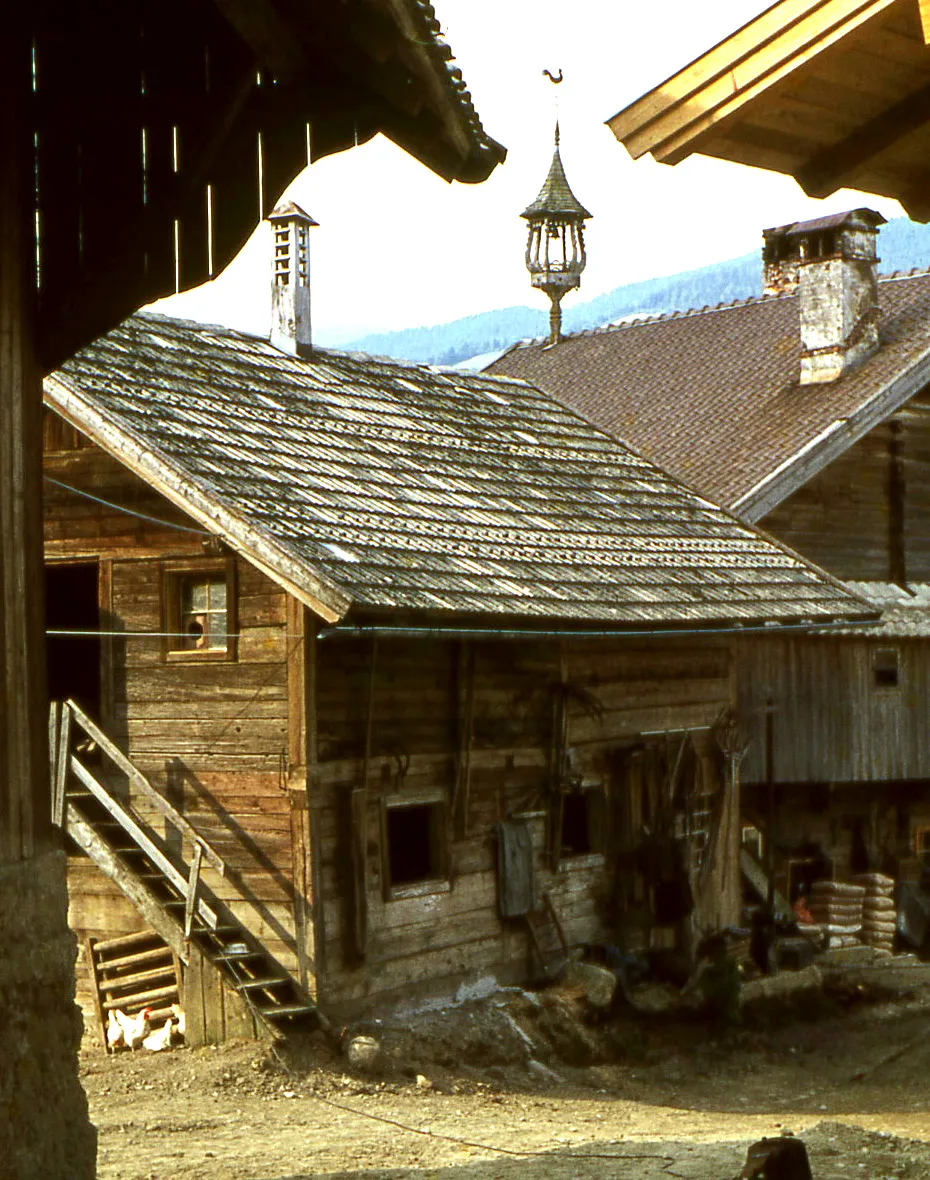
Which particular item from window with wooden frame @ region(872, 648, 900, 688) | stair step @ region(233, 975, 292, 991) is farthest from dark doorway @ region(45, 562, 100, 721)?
window with wooden frame @ region(872, 648, 900, 688)

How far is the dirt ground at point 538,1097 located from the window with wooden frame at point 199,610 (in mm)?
3162

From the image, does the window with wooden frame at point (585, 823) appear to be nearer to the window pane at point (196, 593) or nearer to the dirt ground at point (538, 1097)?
the dirt ground at point (538, 1097)

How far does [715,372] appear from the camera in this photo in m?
27.3

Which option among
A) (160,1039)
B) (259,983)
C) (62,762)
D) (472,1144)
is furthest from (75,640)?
(472,1144)

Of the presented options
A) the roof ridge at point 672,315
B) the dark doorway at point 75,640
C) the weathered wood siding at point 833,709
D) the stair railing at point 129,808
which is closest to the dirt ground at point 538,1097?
the stair railing at point 129,808

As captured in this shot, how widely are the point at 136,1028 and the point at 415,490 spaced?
17.4 feet

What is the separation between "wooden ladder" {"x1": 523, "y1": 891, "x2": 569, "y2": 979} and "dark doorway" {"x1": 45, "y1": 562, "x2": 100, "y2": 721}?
4832 mm

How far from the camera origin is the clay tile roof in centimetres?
2266

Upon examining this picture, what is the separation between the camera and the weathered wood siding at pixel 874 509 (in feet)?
73.9

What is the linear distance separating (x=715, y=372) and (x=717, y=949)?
12462 mm

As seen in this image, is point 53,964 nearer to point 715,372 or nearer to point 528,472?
point 528,472

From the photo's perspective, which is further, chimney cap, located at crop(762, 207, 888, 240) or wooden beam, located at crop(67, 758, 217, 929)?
chimney cap, located at crop(762, 207, 888, 240)

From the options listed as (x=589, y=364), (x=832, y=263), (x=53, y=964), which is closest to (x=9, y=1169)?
(x=53, y=964)

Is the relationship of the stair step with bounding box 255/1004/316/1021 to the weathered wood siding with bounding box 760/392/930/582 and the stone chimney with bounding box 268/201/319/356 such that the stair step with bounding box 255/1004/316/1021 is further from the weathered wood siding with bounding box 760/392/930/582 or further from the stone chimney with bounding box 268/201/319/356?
the weathered wood siding with bounding box 760/392/930/582
